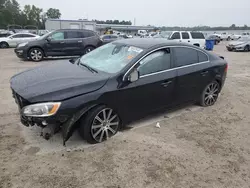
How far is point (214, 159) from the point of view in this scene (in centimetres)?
302

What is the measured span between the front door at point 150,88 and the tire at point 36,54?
856cm

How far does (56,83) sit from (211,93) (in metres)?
3.42

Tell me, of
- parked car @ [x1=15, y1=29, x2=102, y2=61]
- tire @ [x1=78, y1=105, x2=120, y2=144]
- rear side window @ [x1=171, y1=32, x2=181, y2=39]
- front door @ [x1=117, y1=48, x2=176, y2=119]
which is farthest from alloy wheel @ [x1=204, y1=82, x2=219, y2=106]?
rear side window @ [x1=171, y1=32, x2=181, y2=39]

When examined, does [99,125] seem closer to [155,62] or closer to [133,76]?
[133,76]

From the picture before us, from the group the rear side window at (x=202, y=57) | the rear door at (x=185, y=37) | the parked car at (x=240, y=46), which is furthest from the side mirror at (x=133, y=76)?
the parked car at (x=240, y=46)

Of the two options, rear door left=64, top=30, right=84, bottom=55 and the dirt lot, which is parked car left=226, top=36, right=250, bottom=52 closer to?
rear door left=64, top=30, right=84, bottom=55

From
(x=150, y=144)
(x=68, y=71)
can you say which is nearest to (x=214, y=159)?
(x=150, y=144)

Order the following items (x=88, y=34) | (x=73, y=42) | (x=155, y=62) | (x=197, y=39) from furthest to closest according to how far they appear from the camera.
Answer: (x=197, y=39), (x=88, y=34), (x=73, y=42), (x=155, y=62)

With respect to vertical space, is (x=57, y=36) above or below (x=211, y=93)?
above

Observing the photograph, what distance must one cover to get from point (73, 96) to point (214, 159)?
2144mm

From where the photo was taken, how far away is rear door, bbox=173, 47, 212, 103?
406cm

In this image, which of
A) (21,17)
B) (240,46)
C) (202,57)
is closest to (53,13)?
(21,17)

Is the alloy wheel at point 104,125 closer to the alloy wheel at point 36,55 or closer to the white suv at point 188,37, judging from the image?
the alloy wheel at point 36,55

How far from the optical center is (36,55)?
10703 mm
